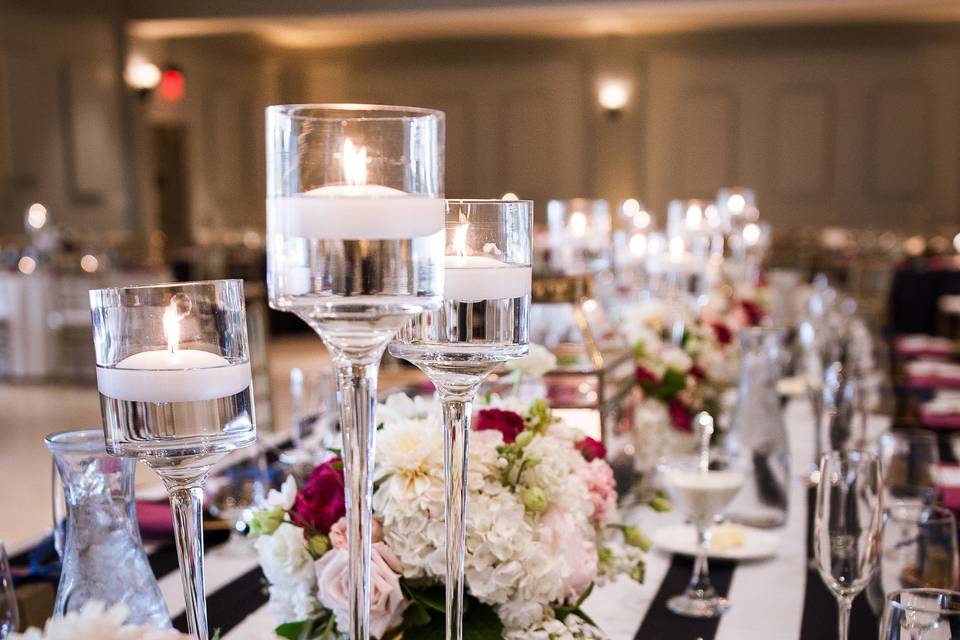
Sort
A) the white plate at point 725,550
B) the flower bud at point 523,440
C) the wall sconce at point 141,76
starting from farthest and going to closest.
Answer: the wall sconce at point 141,76 → the white plate at point 725,550 → the flower bud at point 523,440

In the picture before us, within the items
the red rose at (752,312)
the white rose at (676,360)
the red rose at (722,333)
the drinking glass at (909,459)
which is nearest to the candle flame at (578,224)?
the red rose at (722,333)

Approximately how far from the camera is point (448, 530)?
3.11ft

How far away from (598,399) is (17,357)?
7642mm

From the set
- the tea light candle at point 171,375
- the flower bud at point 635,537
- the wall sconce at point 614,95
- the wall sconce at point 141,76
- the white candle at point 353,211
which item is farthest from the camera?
the wall sconce at point 614,95

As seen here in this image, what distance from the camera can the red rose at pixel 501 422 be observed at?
1.25 meters

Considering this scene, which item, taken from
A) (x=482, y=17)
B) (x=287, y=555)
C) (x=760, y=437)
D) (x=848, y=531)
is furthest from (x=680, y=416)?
(x=482, y=17)

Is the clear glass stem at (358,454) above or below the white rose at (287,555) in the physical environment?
above

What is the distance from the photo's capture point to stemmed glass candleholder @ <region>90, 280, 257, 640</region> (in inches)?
35.4

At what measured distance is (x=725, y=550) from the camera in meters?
1.73

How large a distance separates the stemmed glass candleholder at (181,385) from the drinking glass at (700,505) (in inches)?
30.8

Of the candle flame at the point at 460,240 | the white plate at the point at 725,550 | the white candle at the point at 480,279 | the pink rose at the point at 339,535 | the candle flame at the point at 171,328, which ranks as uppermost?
the candle flame at the point at 460,240

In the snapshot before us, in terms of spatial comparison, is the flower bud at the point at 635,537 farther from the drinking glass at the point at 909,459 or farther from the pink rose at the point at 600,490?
the drinking glass at the point at 909,459

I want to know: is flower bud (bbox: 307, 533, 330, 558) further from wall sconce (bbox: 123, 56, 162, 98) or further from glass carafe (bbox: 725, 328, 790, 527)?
wall sconce (bbox: 123, 56, 162, 98)

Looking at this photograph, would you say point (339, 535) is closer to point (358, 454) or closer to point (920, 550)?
point (358, 454)
